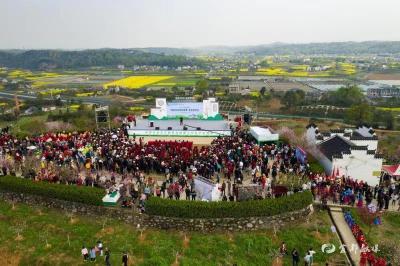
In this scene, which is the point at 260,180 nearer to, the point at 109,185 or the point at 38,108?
the point at 109,185

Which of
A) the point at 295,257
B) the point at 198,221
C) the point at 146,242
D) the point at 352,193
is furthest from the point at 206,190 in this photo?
the point at 352,193

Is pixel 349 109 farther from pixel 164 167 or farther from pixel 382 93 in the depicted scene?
pixel 164 167

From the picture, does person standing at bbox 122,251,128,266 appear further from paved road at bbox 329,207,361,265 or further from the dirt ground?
the dirt ground

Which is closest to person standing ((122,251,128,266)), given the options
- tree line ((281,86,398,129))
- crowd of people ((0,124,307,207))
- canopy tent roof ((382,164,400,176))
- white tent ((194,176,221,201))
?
crowd of people ((0,124,307,207))

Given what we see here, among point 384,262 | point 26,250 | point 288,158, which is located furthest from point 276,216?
point 26,250

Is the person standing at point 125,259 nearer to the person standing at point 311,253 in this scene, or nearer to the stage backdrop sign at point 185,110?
the person standing at point 311,253
